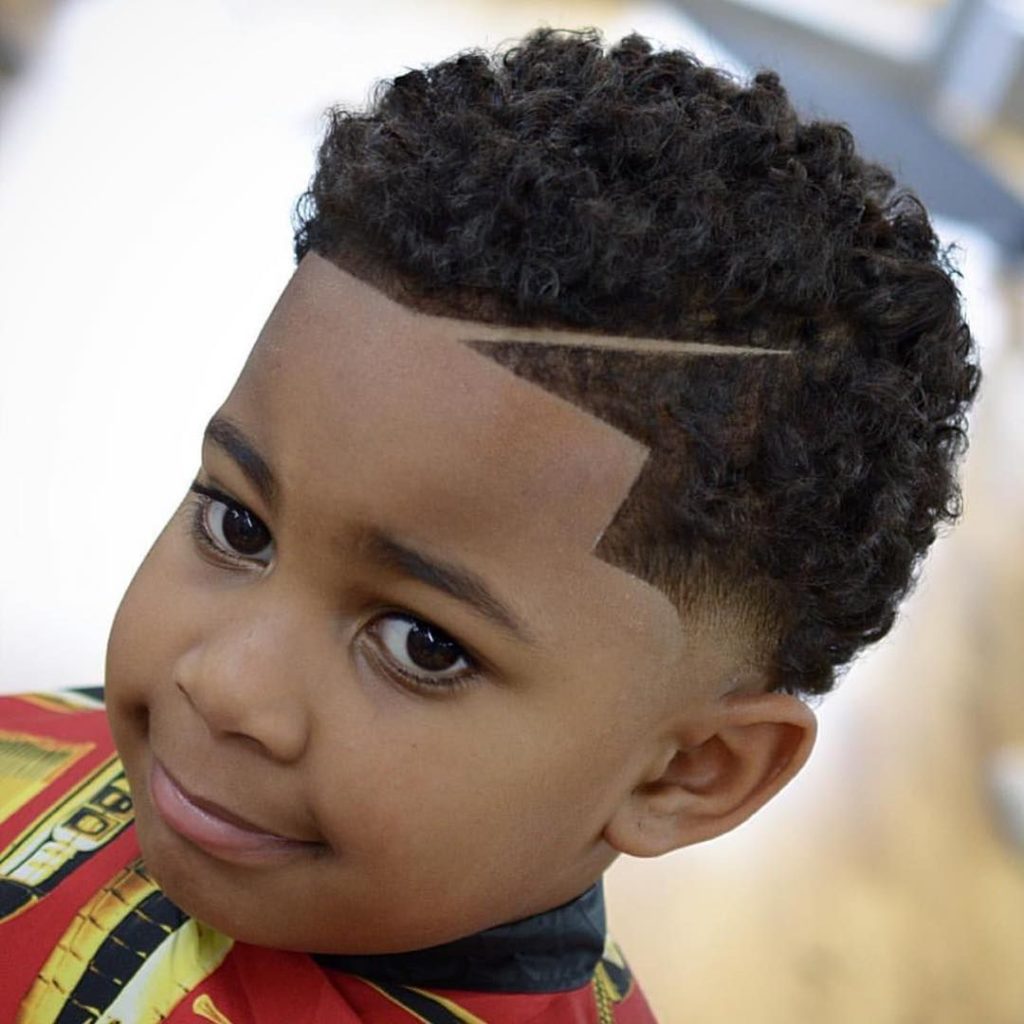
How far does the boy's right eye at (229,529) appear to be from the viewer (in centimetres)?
78

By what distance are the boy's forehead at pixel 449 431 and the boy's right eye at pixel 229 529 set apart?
0.06 m

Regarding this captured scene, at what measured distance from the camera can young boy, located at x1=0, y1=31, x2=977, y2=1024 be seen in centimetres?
73

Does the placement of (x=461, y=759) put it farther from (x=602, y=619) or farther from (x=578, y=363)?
(x=578, y=363)

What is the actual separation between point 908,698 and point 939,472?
1.36 metres

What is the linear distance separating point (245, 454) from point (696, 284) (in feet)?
0.81

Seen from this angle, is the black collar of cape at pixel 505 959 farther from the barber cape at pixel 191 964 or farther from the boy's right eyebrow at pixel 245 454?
the boy's right eyebrow at pixel 245 454

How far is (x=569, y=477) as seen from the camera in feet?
2.40

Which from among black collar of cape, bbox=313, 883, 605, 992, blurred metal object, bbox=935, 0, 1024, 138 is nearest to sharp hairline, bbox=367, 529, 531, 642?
black collar of cape, bbox=313, 883, 605, 992

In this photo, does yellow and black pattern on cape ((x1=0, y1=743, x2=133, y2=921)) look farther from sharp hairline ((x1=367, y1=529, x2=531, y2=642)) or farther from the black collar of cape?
sharp hairline ((x1=367, y1=529, x2=531, y2=642))

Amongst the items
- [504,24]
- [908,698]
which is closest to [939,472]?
[908,698]

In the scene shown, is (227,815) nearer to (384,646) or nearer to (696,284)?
(384,646)

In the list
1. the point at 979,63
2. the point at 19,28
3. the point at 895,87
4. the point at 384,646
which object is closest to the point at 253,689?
the point at 384,646

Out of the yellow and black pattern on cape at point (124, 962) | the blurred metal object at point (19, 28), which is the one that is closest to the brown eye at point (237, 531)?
the yellow and black pattern on cape at point (124, 962)

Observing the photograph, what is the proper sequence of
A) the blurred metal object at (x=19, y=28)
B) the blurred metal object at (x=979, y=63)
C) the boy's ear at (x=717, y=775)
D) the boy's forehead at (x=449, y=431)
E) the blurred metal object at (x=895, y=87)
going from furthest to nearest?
the blurred metal object at (x=979, y=63) → the blurred metal object at (x=895, y=87) → the blurred metal object at (x=19, y=28) → the boy's ear at (x=717, y=775) → the boy's forehead at (x=449, y=431)
